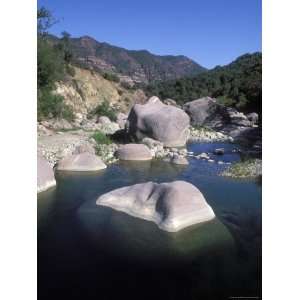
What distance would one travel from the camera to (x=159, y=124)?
12953mm

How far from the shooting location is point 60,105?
15172 mm

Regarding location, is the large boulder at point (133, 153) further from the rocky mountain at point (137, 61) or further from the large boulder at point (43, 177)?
the rocky mountain at point (137, 61)

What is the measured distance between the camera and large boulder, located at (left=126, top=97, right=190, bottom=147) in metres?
13.0

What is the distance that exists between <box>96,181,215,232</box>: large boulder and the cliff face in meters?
14.5

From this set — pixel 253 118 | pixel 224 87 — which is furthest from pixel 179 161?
pixel 224 87

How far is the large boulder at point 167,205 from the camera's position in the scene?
5480 mm

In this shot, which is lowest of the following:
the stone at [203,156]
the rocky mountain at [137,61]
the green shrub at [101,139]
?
the stone at [203,156]

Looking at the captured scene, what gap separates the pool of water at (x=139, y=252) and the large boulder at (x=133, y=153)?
3579 millimetres

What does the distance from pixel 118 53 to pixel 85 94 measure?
35.5 metres

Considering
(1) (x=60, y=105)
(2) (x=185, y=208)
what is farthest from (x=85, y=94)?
(2) (x=185, y=208)

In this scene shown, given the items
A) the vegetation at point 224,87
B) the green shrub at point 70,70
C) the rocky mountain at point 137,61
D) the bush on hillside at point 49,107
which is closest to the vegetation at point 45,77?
the bush on hillside at point 49,107

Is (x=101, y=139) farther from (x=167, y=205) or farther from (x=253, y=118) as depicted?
(x=253, y=118)

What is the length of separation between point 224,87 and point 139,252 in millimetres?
26278
